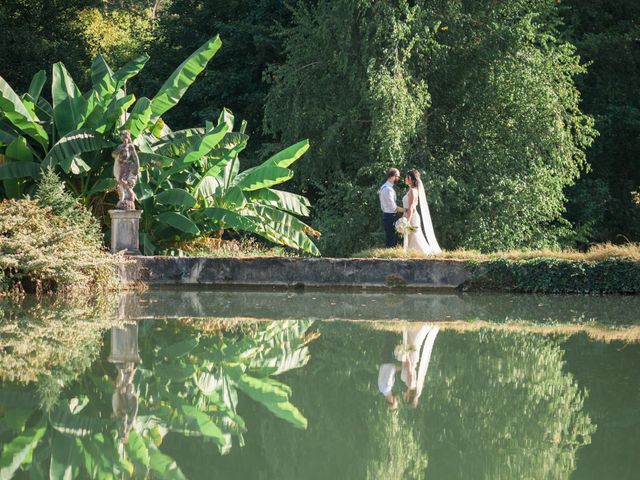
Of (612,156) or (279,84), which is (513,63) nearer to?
(279,84)

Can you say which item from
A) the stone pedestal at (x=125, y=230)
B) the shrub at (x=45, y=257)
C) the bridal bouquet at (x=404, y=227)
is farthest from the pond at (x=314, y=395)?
the bridal bouquet at (x=404, y=227)

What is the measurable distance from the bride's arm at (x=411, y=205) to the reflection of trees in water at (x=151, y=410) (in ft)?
25.1

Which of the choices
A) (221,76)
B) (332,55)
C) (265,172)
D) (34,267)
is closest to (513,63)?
(332,55)

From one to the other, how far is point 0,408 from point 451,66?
17757mm

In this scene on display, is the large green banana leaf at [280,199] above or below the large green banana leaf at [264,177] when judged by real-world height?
below

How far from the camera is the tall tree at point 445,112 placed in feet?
71.1

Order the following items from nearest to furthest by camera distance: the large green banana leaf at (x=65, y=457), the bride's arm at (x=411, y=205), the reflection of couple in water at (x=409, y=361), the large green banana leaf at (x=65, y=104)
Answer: the large green banana leaf at (x=65, y=457)
the reflection of couple in water at (x=409, y=361)
the bride's arm at (x=411, y=205)
the large green banana leaf at (x=65, y=104)

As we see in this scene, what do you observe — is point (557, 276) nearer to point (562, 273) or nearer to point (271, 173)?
point (562, 273)

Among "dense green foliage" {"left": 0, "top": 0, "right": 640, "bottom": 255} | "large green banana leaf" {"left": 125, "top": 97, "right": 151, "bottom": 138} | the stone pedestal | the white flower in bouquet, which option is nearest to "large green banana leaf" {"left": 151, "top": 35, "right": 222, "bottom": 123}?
"large green banana leaf" {"left": 125, "top": 97, "right": 151, "bottom": 138}

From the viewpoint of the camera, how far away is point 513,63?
72.9ft

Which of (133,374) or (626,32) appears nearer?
(133,374)

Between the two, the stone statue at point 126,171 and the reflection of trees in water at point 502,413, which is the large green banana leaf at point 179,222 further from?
the reflection of trees in water at point 502,413

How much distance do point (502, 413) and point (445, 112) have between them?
17.3 meters

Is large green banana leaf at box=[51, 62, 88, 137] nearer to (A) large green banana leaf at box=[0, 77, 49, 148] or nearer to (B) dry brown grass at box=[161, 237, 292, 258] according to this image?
(A) large green banana leaf at box=[0, 77, 49, 148]
